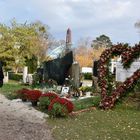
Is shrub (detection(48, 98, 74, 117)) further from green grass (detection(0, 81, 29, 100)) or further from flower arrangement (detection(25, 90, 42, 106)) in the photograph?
green grass (detection(0, 81, 29, 100))

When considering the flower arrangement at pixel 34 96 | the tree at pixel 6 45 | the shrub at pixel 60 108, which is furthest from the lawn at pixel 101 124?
the tree at pixel 6 45

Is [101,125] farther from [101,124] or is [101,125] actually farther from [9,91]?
[9,91]

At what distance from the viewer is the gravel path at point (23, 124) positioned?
39.1 ft

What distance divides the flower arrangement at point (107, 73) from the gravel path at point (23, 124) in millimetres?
2625

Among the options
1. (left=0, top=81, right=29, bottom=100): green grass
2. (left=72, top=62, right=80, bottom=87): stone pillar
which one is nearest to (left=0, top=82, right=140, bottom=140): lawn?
(left=0, top=81, right=29, bottom=100): green grass

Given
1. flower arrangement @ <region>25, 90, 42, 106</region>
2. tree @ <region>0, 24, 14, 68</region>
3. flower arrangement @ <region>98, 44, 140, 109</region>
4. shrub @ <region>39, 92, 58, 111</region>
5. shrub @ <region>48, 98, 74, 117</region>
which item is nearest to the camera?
shrub @ <region>48, 98, 74, 117</region>

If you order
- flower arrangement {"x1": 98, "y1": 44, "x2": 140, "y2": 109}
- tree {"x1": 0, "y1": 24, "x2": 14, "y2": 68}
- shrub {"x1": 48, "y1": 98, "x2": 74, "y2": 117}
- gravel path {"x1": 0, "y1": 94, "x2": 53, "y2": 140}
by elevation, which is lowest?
gravel path {"x1": 0, "y1": 94, "x2": 53, "y2": 140}

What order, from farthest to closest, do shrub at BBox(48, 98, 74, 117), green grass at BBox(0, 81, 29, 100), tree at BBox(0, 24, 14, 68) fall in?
tree at BBox(0, 24, 14, 68), green grass at BBox(0, 81, 29, 100), shrub at BBox(48, 98, 74, 117)

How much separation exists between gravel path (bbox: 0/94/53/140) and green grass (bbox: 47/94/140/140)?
1.04 feet

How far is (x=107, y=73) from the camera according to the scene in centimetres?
1912

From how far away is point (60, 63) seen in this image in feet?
102

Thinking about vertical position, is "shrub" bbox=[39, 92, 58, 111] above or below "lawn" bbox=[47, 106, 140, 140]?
above

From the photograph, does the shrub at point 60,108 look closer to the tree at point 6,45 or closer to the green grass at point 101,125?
the green grass at point 101,125

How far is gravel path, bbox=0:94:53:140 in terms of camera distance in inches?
469
